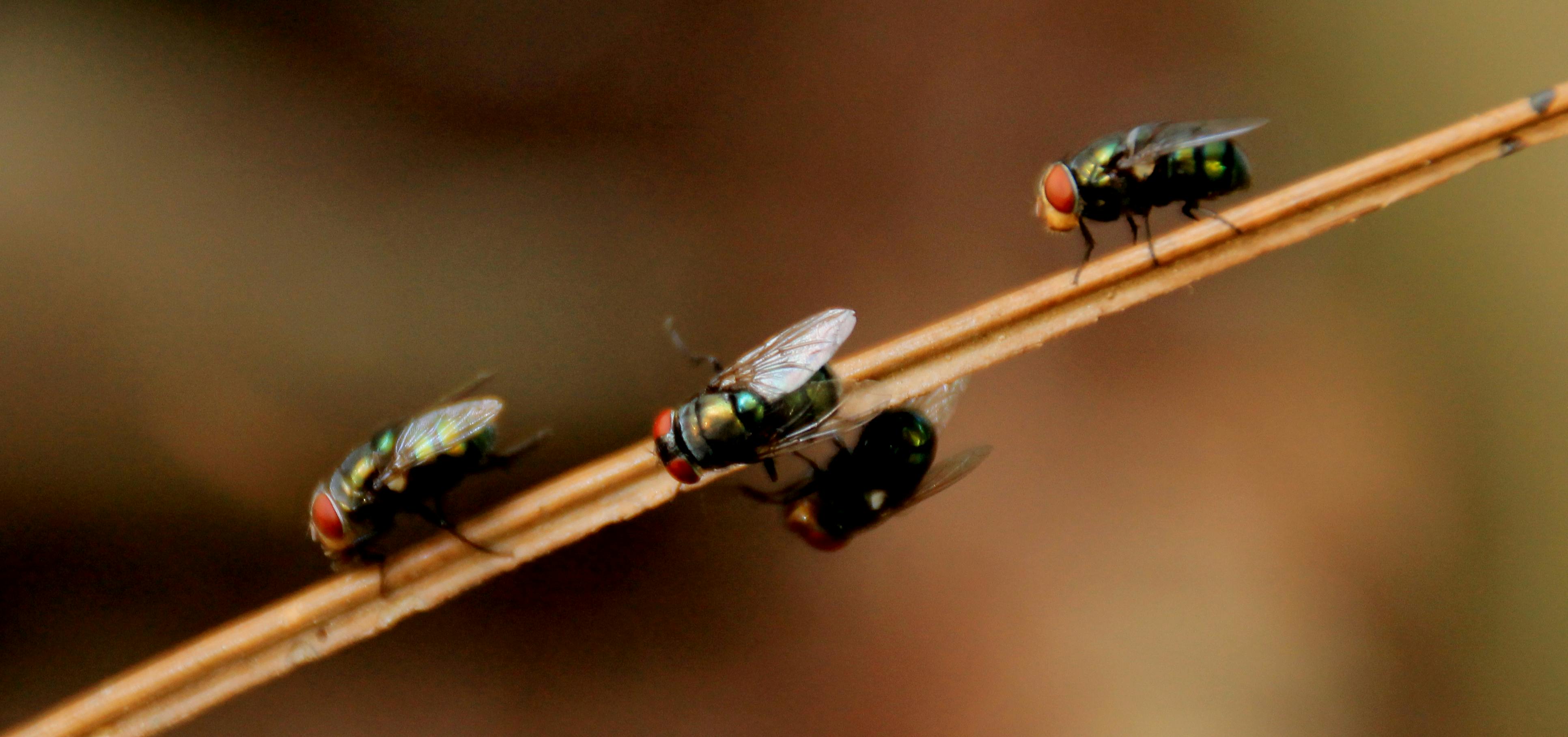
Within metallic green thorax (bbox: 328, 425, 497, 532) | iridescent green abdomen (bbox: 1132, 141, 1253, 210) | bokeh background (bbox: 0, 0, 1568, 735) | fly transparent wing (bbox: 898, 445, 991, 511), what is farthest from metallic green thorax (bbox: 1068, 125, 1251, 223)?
metallic green thorax (bbox: 328, 425, 497, 532)

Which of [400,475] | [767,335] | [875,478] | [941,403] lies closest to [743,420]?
[875,478]

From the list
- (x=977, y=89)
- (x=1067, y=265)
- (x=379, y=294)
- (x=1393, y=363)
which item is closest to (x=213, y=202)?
(x=379, y=294)

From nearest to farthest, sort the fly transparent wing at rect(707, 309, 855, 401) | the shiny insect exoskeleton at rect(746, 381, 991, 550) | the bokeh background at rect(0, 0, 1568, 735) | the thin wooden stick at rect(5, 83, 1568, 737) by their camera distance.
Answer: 1. the thin wooden stick at rect(5, 83, 1568, 737)
2. the fly transparent wing at rect(707, 309, 855, 401)
3. the shiny insect exoskeleton at rect(746, 381, 991, 550)
4. the bokeh background at rect(0, 0, 1568, 735)

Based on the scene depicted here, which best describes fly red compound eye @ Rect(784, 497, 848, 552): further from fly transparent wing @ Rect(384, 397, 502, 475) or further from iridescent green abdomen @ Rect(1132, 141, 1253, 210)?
iridescent green abdomen @ Rect(1132, 141, 1253, 210)

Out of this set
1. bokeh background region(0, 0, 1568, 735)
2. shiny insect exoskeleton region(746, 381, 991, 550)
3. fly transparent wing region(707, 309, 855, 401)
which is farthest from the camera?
bokeh background region(0, 0, 1568, 735)

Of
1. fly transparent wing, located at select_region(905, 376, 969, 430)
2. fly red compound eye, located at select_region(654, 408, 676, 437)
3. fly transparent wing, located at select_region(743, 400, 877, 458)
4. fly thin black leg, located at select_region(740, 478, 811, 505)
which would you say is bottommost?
fly thin black leg, located at select_region(740, 478, 811, 505)

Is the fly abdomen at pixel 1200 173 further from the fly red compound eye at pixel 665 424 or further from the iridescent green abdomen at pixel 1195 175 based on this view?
the fly red compound eye at pixel 665 424

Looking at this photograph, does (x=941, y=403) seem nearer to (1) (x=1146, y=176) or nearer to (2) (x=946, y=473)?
(2) (x=946, y=473)
